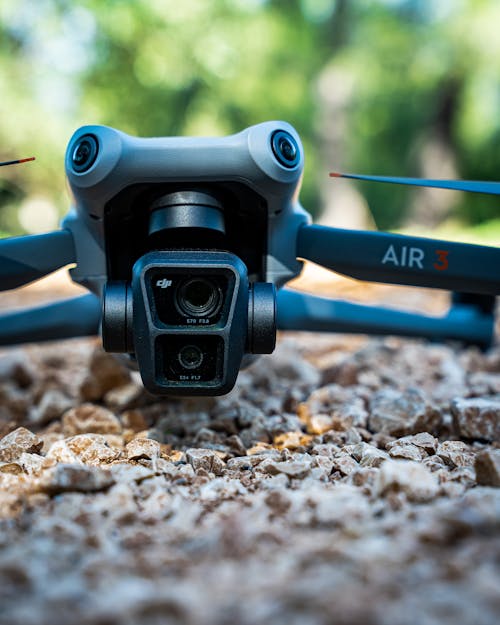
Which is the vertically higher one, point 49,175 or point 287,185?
point 287,185

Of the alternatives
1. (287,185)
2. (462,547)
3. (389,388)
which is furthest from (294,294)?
(462,547)

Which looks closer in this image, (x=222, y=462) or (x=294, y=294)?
(x=222, y=462)

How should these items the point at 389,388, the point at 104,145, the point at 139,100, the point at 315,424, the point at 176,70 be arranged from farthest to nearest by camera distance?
the point at 139,100 < the point at 176,70 < the point at 389,388 < the point at 315,424 < the point at 104,145

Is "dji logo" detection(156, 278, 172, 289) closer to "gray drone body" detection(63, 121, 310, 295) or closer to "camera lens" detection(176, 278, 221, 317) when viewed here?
"camera lens" detection(176, 278, 221, 317)

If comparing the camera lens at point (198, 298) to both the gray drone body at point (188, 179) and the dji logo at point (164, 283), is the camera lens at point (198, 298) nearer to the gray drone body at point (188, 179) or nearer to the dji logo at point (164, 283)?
the dji logo at point (164, 283)

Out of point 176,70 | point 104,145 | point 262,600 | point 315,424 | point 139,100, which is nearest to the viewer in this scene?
point 262,600

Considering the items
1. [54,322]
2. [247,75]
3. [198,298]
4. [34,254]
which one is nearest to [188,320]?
[198,298]

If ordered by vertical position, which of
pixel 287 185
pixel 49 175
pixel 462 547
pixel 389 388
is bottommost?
pixel 49 175

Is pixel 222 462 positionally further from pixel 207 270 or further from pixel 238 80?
pixel 238 80
